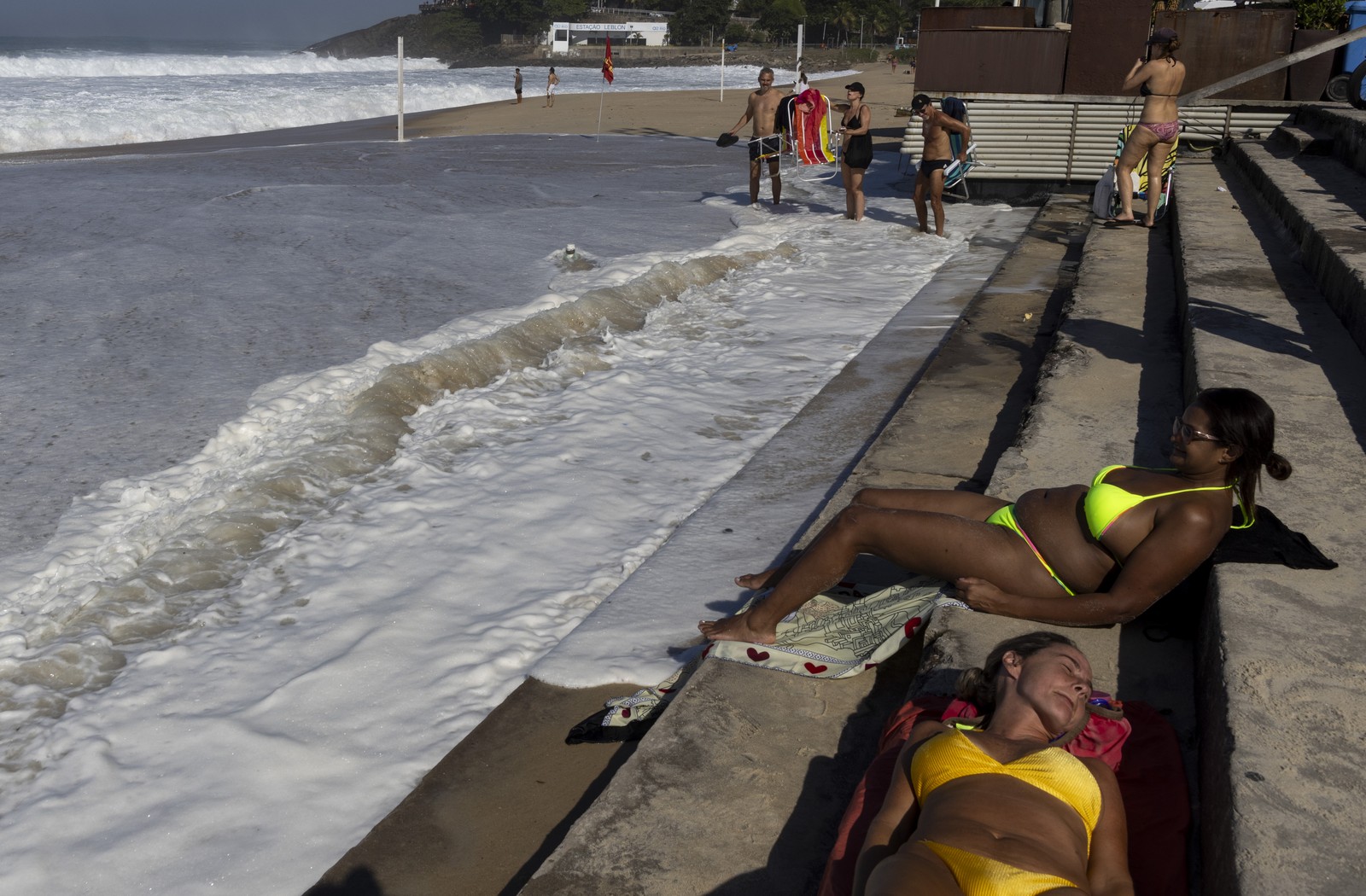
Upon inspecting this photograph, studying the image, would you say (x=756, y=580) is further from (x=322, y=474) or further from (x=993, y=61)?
(x=993, y=61)

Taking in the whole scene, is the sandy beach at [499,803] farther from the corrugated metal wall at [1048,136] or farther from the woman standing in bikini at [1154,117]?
the corrugated metal wall at [1048,136]

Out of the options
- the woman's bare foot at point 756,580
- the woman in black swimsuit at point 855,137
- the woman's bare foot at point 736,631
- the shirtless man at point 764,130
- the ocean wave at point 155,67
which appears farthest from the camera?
the ocean wave at point 155,67

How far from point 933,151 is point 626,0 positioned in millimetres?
133108

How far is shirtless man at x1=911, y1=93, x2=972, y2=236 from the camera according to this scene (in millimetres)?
11492

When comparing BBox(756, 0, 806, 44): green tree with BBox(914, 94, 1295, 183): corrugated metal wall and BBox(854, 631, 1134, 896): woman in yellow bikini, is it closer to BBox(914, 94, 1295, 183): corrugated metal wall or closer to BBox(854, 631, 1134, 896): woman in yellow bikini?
BBox(914, 94, 1295, 183): corrugated metal wall

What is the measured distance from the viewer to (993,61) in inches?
590

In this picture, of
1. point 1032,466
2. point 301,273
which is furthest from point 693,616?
point 301,273

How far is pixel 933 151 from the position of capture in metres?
11.7

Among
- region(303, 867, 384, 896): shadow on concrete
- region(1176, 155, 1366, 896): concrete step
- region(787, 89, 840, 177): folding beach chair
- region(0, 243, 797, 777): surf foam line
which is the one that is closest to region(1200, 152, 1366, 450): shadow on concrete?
region(1176, 155, 1366, 896): concrete step

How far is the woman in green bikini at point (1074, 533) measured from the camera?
9.96 ft

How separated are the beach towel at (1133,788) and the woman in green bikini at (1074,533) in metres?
0.40

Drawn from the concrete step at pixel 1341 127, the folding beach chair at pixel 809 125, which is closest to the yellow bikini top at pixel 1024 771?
the concrete step at pixel 1341 127

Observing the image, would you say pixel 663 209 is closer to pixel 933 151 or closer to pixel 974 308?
pixel 933 151

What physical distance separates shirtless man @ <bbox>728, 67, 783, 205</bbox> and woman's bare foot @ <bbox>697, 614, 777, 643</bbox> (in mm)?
11213
